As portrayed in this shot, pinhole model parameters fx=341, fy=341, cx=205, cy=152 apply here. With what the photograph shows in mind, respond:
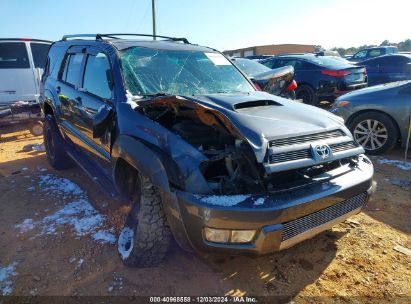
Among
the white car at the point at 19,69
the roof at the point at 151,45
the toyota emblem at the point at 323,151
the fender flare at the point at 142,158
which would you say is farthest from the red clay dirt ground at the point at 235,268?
the white car at the point at 19,69

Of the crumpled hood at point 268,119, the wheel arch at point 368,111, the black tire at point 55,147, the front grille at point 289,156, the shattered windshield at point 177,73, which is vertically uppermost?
the shattered windshield at point 177,73

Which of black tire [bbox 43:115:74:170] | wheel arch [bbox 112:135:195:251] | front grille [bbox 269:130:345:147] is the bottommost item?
black tire [bbox 43:115:74:170]

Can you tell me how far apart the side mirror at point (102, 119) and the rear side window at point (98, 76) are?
0.57ft

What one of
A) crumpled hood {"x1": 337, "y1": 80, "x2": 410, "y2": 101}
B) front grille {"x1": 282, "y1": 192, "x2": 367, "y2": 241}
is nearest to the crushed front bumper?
front grille {"x1": 282, "y1": 192, "x2": 367, "y2": 241}

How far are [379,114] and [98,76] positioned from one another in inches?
170

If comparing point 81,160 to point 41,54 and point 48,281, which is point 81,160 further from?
point 41,54

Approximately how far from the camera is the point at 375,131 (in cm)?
550

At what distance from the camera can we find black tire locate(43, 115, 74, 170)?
16.6 ft

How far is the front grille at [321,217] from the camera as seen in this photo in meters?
2.31

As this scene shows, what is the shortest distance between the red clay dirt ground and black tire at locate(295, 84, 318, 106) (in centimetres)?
570

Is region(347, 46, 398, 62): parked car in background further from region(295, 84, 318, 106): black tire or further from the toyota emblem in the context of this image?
the toyota emblem

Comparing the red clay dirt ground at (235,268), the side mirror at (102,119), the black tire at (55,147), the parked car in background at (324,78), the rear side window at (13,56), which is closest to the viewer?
the red clay dirt ground at (235,268)

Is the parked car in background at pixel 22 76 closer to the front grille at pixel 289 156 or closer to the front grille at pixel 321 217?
the front grille at pixel 289 156

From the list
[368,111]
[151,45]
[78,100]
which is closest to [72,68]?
[78,100]
